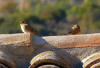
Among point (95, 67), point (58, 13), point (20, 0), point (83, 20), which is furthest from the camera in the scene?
point (20, 0)

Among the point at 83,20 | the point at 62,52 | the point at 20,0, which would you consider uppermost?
the point at 20,0

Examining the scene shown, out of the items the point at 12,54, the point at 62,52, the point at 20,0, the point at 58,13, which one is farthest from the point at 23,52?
the point at 20,0

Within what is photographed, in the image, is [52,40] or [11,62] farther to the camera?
[52,40]

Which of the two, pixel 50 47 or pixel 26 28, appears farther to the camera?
pixel 26 28

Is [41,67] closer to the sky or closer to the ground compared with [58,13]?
closer to the ground

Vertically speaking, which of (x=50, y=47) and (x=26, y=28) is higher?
(x=26, y=28)

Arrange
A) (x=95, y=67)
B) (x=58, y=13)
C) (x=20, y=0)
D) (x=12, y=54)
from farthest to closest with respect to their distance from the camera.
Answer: (x=20, y=0)
(x=58, y=13)
(x=12, y=54)
(x=95, y=67)

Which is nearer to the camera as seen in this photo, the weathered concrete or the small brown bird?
the weathered concrete

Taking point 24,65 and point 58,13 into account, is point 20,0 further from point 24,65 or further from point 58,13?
point 24,65
